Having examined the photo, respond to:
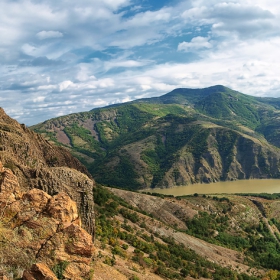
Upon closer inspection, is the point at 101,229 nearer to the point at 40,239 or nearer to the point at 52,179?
the point at 52,179

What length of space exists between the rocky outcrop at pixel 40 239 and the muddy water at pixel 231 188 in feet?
458

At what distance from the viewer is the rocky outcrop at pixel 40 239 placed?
15801 millimetres

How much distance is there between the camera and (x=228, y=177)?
192 m

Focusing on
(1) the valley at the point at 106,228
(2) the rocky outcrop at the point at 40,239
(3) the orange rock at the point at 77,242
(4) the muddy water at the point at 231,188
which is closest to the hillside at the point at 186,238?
(1) the valley at the point at 106,228

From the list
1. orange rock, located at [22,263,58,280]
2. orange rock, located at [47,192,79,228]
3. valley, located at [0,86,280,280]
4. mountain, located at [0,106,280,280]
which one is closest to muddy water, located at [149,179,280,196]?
valley, located at [0,86,280,280]

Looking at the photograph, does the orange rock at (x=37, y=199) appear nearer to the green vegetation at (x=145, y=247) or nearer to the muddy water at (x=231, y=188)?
the green vegetation at (x=145, y=247)

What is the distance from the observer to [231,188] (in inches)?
6280

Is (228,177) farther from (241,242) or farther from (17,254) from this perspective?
(17,254)

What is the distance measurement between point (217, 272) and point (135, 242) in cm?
A: 1411

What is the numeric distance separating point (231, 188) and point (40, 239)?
15393 centimetres

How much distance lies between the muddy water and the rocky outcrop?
139 meters

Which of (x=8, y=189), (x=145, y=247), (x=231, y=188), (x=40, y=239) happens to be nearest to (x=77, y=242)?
(x=40, y=239)

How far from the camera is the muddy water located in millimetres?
149250

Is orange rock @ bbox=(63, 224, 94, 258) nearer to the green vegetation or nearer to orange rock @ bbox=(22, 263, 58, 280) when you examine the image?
orange rock @ bbox=(22, 263, 58, 280)
